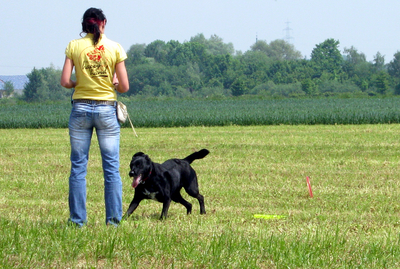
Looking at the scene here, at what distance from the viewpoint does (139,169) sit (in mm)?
6129

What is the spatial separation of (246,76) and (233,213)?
95.0m

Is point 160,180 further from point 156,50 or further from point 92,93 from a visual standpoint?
point 156,50

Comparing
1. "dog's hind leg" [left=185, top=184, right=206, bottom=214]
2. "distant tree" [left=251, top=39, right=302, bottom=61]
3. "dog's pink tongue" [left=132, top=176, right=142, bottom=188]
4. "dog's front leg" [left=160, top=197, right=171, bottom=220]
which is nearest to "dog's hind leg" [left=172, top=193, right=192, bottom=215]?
"dog's hind leg" [left=185, top=184, right=206, bottom=214]

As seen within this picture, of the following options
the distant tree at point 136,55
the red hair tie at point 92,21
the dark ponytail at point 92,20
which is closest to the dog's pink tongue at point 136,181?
the dark ponytail at point 92,20

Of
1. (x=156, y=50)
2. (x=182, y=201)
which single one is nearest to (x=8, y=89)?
(x=156, y=50)

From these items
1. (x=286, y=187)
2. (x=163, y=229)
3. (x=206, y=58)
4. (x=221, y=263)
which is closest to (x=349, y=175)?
(x=286, y=187)

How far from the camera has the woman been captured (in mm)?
5238

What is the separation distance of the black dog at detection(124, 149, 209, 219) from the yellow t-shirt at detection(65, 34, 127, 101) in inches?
43.3

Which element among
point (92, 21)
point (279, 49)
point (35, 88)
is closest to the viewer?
point (92, 21)

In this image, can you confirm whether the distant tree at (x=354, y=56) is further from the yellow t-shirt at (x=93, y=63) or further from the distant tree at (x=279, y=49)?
the yellow t-shirt at (x=93, y=63)

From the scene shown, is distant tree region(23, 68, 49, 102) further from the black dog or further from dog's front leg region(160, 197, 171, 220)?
dog's front leg region(160, 197, 171, 220)

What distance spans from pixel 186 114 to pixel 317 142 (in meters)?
14.3

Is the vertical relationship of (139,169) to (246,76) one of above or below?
below

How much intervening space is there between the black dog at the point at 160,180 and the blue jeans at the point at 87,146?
59 centimetres
